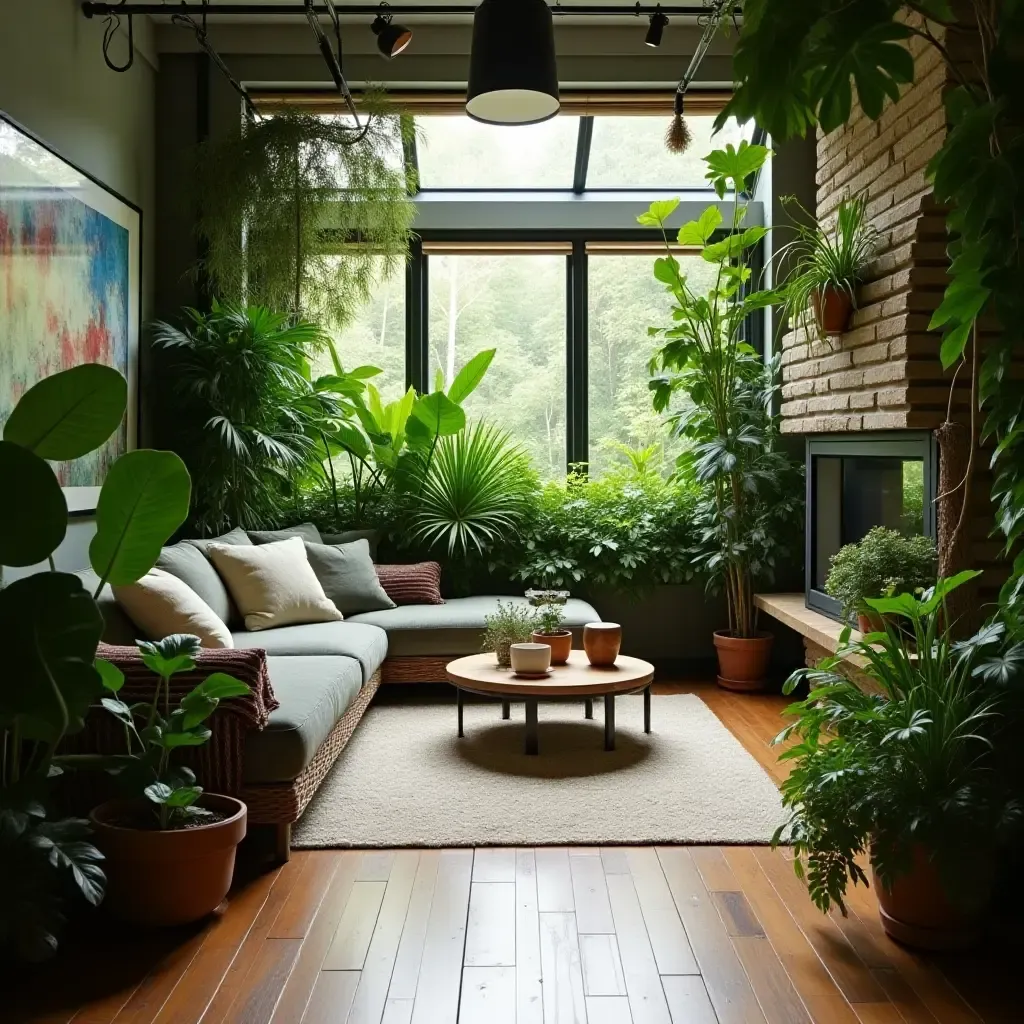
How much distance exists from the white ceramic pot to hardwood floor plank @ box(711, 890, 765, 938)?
148 cm

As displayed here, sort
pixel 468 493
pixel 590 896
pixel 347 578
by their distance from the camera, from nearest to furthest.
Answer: pixel 590 896 < pixel 347 578 < pixel 468 493

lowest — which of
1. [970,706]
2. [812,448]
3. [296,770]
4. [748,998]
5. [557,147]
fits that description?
[748,998]

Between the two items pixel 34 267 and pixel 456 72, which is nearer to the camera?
pixel 34 267

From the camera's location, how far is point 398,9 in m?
5.76

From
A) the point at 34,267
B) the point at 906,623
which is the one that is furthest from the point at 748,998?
the point at 34,267

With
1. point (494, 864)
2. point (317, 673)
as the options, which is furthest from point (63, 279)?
point (494, 864)

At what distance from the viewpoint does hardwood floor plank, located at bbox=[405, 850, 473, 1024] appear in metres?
2.38

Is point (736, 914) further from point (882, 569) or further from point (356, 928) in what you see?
point (882, 569)

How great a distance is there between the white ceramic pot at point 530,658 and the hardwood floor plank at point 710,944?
1.12 meters

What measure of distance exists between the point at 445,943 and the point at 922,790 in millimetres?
1196

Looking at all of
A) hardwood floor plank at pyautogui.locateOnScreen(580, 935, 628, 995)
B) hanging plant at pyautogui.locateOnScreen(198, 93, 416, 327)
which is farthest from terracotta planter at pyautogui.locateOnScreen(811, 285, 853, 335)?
hardwood floor plank at pyautogui.locateOnScreen(580, 935, 628, 995)

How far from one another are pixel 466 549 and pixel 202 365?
1678 millimetres

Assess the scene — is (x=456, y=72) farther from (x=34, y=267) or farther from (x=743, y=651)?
(x=743, y=651)

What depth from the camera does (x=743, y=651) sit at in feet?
19.1
